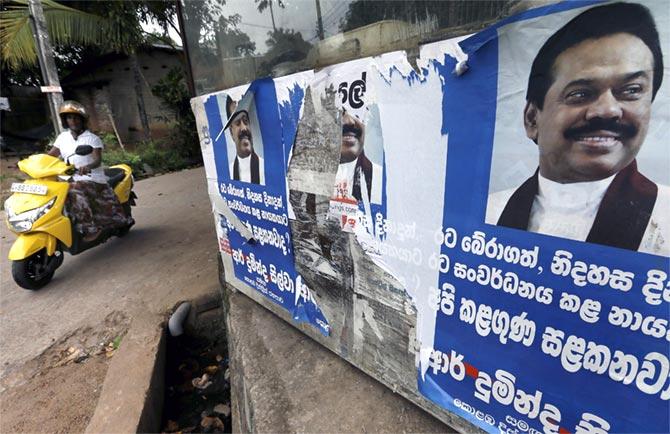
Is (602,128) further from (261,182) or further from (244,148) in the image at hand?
(244,148)

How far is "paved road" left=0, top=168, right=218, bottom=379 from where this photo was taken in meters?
2.88

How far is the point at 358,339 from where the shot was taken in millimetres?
1753

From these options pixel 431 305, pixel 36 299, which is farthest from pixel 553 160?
pixel 36 299

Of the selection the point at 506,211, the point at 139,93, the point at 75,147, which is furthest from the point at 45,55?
the point at 506,211

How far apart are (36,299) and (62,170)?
51.1 inches

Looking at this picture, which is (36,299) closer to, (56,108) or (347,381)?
(347,381)

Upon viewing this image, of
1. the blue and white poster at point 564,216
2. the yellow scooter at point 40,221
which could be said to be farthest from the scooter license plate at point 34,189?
the blue and white poster at point 564,216

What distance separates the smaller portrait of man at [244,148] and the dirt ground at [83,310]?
1605mm

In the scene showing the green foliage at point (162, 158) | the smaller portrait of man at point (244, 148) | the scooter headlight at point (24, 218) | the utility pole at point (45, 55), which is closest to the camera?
the smaller portrait of man at point (244, 148)

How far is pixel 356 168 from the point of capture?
1486 mm

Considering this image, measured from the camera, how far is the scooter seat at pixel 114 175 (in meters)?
4.39

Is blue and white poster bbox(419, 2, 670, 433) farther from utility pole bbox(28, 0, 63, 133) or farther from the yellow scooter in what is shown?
utility pole bbox(28, 0, 63, 133)

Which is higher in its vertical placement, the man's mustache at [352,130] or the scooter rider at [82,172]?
the man's mustache at [352,130]

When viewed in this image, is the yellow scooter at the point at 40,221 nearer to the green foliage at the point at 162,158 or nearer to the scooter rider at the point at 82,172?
the scooter rider at the point at 82,172
